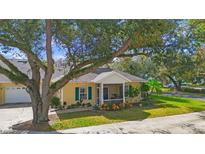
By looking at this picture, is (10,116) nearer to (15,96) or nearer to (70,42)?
(15,96)

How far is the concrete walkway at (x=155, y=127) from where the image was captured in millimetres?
10336

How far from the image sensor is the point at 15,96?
702 inches

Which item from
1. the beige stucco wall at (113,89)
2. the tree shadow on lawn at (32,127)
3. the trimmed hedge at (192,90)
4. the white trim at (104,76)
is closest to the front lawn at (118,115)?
the tree shadow on lawn at (32,127)

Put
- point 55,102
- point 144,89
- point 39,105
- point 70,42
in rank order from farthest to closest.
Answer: point 144,89
point 55,102
point 39,105
point 70,42

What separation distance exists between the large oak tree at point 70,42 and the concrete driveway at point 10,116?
52.0 inches

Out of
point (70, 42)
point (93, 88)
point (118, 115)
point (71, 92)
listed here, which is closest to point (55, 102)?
point (71, 92)

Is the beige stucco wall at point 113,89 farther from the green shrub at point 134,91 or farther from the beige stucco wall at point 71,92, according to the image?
the beige stucco wall at point 71,92

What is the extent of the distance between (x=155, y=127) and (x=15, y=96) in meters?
10.5

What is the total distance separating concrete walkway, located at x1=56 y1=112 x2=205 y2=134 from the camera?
1034cm
